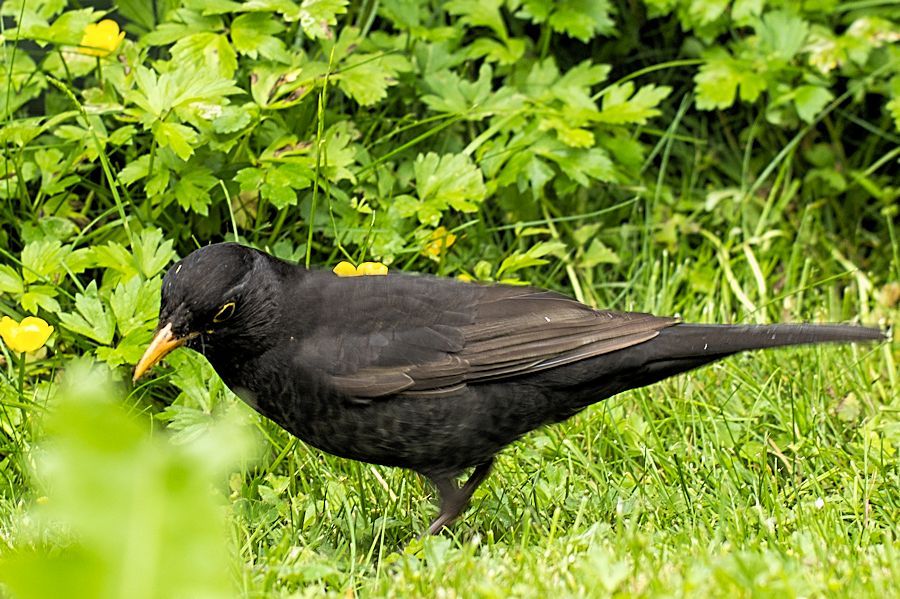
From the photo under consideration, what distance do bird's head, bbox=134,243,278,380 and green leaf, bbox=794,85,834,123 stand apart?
8.91ft

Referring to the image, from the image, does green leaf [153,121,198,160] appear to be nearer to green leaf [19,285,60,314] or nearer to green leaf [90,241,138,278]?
green leaf [90,241,138,278]

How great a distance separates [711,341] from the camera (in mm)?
3377

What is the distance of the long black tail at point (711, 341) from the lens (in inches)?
130

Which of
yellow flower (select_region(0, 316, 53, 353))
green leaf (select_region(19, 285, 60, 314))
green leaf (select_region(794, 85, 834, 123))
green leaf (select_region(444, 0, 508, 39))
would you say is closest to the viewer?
yellow flower (select_region(0, 316, 53, 353))

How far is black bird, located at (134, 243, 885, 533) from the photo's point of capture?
3.31 metres

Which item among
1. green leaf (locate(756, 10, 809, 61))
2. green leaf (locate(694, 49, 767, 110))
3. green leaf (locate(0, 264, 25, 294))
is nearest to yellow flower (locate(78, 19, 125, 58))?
green leaf (locate(0, 264, 25, 294))

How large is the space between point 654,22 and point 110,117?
2636 mm

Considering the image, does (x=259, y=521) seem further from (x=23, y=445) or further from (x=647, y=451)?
(x=647, y=451)

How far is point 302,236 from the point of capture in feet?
15.7

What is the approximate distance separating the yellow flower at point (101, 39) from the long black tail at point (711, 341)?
2136 millimetres

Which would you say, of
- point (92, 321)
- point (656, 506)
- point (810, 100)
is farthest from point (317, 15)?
Result: point (810, 100)

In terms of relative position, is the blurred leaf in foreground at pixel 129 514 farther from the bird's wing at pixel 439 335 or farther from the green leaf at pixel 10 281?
the green leaf at pixel 10 281

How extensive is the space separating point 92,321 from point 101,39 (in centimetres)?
104

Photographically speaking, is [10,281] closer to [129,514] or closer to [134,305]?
[134,305]
